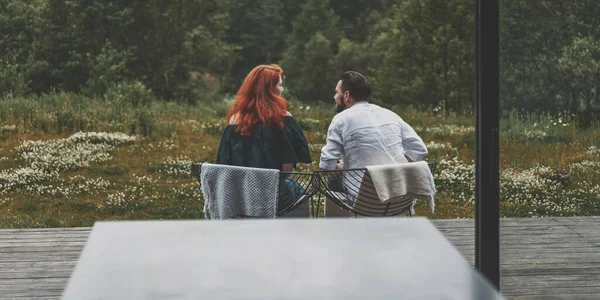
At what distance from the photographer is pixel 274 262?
128cm

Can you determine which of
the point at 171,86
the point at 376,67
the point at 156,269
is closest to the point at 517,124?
the point at 156,269

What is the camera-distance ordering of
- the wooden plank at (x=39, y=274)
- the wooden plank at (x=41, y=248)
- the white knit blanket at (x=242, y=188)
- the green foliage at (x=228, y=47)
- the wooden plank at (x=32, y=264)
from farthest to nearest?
the green foliage at (x=228, y=47) < the wooden plank at (x=41, y=248) < the wooden plank at (x=32, y=264) < the wooden plank at (x=39, y=274) < the white knit blanket at (x=242, y=188)

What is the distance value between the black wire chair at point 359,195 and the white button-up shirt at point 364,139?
0.28ft

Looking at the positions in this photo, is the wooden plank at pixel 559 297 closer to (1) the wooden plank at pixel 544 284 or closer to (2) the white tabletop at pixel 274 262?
(1) the wooden plank at pixel 544 284

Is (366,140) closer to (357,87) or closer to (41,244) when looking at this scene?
(357,87)

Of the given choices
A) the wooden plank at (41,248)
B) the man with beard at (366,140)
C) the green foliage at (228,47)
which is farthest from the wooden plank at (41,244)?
the green foliage at (228,47)

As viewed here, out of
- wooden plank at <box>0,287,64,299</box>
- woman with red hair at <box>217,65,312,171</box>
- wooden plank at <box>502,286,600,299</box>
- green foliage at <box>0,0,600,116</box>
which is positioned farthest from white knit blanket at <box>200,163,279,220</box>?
green foliage at <box>0,0,600,116</box>

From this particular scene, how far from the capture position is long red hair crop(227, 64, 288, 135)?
11.2 feet

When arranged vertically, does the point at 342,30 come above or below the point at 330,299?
below

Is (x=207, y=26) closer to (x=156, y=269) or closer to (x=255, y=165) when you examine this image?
(x=255, y=165)

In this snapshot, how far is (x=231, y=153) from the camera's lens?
3.46 metres

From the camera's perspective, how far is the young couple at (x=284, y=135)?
3.43 metres

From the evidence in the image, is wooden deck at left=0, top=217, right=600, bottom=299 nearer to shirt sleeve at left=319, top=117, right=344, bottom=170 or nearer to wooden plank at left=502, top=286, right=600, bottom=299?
wooden plank at left=502, top=286, right=600, bottom=299

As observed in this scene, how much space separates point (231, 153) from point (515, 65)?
1288 mm
